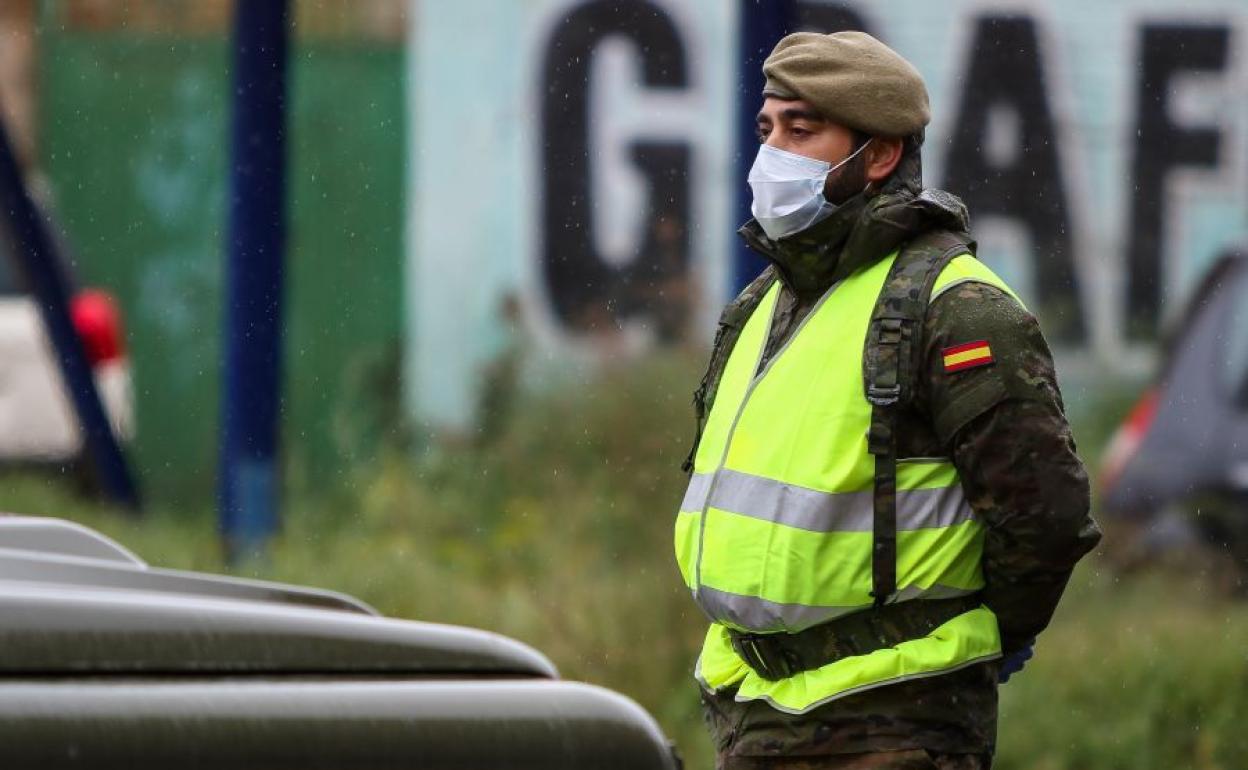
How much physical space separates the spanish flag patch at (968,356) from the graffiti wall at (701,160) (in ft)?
16.8

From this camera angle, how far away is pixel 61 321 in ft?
26.0

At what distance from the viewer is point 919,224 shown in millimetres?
3111

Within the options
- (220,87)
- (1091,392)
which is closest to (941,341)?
(1091,392)

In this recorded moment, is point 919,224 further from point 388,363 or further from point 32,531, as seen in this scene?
point 388,363

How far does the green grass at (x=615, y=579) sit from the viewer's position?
577 centimetres

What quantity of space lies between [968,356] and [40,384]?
7027 mm

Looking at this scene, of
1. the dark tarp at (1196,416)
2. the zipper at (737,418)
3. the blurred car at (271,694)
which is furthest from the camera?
the dark tarp at (1196,416)

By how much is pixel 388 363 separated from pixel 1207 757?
197 inches

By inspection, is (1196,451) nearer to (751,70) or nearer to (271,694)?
(751,70)

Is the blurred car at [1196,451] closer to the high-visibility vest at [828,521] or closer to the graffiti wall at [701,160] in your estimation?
the graffiti wall at [701,160]

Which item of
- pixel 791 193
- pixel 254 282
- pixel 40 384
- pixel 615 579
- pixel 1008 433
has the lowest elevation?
pixel 40 384

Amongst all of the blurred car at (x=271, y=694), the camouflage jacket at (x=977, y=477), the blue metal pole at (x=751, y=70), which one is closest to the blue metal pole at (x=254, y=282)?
the blue metal pole at (x=751, y=70)

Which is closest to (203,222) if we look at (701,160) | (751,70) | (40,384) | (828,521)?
(40,384)

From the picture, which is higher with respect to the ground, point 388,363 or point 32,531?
point 32,531
